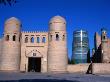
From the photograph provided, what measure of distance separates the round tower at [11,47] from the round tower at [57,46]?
6171 millimetres

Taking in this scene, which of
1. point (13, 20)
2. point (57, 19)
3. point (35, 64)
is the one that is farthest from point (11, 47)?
point (57, 19)

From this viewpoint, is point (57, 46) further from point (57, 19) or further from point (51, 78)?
point (51, 78)

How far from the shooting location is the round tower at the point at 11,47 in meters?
49.3

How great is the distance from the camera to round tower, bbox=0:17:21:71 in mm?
49281

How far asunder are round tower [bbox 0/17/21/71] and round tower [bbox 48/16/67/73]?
20.2ft

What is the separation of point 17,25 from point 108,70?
19051 mm

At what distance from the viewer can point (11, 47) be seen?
4972 centimetres

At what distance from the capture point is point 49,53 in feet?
161

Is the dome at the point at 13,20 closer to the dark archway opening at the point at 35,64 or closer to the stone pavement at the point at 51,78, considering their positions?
the dark archway opening at the point at 35,64

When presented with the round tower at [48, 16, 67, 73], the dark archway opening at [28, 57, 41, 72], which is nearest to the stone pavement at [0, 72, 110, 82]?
the round tower at [48, 16, 67, 73]

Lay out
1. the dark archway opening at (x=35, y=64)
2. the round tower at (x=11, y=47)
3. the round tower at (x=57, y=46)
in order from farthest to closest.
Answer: the dark archway opening at (x=35, y=64), the round tower at (x=11, y=47), the round tower at (x=57, y=46)

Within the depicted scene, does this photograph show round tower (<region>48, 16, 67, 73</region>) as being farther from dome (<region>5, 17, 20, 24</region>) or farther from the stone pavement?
the stone pavement

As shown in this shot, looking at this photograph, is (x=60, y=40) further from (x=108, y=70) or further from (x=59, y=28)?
(x=108, y=70)

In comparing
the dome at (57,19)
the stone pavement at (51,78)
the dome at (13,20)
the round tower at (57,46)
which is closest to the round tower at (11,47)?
the dome at (13,20)
